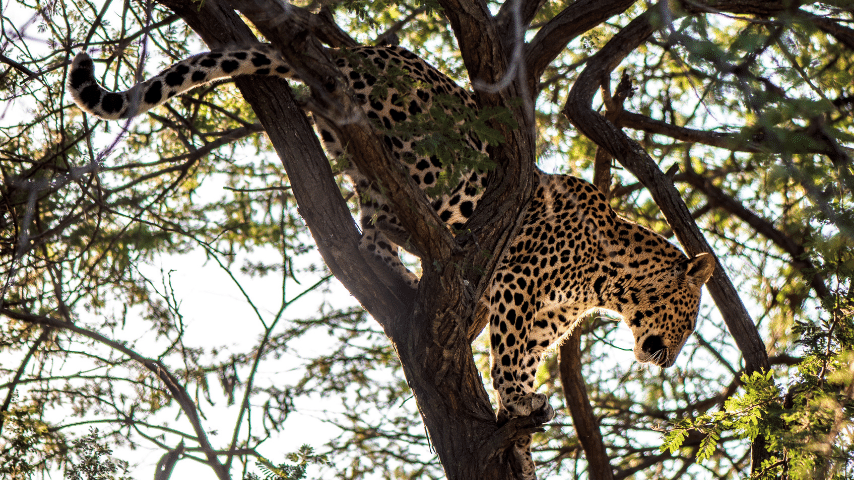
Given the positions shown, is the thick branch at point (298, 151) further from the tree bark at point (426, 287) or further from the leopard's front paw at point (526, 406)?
the leopard's front paw at point (526, 406)

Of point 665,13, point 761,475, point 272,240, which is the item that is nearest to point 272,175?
point 272,240

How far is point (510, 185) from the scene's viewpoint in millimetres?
4723

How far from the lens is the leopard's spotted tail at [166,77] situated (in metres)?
4.46

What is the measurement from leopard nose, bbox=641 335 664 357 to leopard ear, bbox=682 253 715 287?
55 cm

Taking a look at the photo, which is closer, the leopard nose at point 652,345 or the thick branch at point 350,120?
the thick branch at point 350,120

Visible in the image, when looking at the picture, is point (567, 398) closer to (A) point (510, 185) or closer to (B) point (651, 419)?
(B) point (651, 419)

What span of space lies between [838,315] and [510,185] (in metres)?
1.91

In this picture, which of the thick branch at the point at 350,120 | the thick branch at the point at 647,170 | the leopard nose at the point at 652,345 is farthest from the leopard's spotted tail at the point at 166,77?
the leopard nose at the point at 652,345

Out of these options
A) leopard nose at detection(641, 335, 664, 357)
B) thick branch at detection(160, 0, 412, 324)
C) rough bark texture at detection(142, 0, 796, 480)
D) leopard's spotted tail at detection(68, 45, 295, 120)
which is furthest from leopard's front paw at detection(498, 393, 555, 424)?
leopard's spotted tail at detection(68, 45, 295, 120)

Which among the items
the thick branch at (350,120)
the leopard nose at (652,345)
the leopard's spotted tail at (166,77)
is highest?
the leopard's spotted tail at (166,77)

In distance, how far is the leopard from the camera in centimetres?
597

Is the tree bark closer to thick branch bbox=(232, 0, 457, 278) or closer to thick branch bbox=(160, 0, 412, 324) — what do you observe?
thick branch bbox=(160, 0, 412, 324)

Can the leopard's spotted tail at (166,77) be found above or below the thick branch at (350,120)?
above

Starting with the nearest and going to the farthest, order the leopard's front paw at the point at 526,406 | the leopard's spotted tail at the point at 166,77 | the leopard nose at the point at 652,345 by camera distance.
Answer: the leopard's spotted tail at the point at 166,77, the leopard's front paw at the point at 526,406, the leopard nose at the point at 652,345
